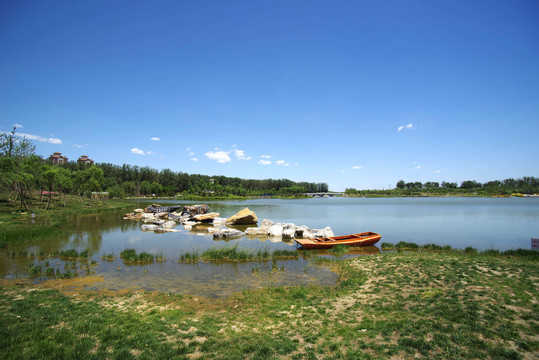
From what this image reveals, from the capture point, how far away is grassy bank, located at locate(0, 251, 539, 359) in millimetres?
6520

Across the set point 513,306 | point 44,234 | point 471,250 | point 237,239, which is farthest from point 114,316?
point 471,250

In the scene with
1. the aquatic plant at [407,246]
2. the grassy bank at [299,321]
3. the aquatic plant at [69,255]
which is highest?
the grassy bank at [299,321]

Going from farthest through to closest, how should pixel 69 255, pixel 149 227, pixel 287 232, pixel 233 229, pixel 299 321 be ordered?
pixel 149 227 < pixel 233 229 < pixel 287 232 < pixel 69 255 < pixel 299 321

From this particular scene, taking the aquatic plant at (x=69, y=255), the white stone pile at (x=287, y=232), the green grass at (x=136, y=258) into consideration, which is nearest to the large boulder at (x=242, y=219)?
the white stone pile at (x=287, y=232)

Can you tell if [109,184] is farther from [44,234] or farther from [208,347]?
[208,347]

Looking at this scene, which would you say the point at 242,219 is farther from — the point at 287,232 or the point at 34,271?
the point at 34,271

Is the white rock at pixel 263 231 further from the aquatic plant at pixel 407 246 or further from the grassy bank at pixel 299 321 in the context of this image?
the grassy bank at pixel 299 321

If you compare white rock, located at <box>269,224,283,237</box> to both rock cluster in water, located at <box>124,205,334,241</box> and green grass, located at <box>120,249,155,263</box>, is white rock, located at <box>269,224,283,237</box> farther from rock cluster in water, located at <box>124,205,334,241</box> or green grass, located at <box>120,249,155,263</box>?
green grass, located at <box>120,249,155,263</box>

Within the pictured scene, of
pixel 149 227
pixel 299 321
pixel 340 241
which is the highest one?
pixel 299 321

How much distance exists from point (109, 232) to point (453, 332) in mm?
33821

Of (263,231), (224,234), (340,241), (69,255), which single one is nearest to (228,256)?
(224,234)

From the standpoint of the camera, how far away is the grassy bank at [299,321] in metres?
6.52

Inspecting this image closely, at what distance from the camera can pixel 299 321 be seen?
8.80 meters

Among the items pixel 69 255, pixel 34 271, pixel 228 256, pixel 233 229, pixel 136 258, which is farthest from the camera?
pixel 233 229
